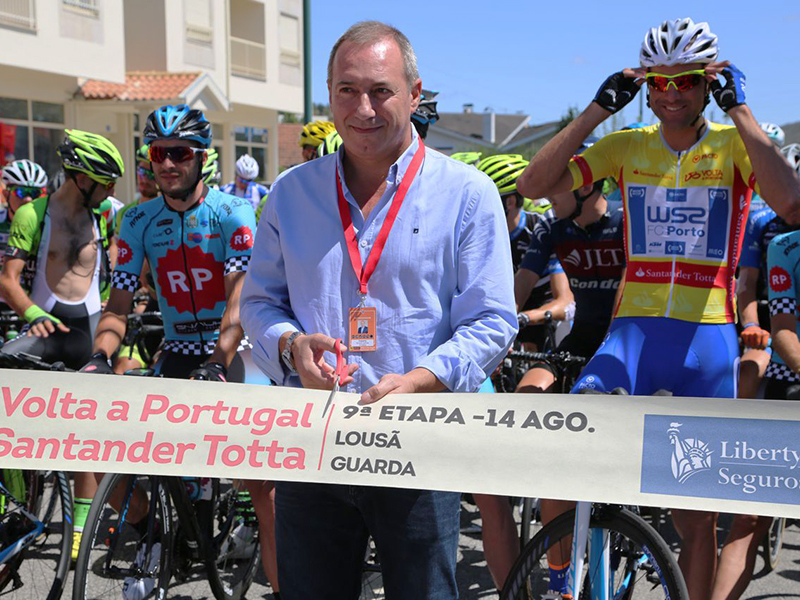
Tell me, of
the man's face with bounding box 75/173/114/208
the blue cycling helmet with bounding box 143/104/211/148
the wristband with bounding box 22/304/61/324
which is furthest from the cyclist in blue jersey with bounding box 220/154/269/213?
the blue cycling helmet with bounding box 143/104/211/148

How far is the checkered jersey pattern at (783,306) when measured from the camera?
413 centimetres

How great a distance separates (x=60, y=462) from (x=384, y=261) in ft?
4.20

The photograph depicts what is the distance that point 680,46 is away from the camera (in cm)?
349

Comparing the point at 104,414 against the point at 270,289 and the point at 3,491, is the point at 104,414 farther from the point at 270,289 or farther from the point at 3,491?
the point at 3,491

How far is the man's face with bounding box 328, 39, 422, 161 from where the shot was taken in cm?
251

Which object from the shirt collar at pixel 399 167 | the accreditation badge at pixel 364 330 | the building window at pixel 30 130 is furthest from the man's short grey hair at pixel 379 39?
the building window at pixel 30 130

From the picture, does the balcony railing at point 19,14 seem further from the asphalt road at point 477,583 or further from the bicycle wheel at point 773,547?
the bicycle wheel at point 773,547

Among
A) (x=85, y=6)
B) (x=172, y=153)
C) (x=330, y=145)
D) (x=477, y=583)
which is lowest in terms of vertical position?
(x=477, y=583)

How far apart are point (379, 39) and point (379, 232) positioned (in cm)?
56

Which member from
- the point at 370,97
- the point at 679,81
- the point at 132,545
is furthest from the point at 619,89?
the point at 132,545

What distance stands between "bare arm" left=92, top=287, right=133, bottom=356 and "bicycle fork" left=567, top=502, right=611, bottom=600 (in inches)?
91.4

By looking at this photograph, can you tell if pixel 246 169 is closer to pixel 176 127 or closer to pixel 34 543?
pixel 176 127

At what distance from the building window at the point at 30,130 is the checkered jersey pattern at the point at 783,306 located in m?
22.3

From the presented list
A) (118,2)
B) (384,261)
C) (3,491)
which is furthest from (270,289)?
(118,2)
